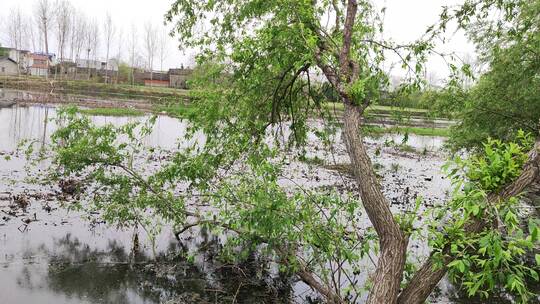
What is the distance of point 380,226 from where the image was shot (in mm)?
5051

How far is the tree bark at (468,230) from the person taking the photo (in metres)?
4.27

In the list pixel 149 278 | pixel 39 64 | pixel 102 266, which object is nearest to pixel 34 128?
pixel 102 266

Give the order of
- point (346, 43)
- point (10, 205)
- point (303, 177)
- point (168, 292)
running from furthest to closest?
point (303, 177) < point (10, 205) < point (168, 292) < point (346, 43)

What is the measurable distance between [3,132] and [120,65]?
81169 mm

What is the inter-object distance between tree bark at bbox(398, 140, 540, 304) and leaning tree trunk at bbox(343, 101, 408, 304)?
0.19 m

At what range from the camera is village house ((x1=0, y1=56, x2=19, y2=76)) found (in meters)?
87.3

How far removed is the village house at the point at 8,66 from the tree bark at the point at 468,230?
97.7 m

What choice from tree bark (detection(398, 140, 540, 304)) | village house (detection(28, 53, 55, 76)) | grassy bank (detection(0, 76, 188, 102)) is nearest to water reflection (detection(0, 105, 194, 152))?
tree bark (detection(398, 140, 540, 304))

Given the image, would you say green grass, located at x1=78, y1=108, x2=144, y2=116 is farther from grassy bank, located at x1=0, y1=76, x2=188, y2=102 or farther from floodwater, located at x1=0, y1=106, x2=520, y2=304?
grassy bank, located at x1=0, y1=76, x2=188, y2=102

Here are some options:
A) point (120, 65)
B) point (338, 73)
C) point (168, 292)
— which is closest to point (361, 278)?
point (168, 292)

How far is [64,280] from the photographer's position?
9.12 metres

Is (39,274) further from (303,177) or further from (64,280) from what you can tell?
(303,177)

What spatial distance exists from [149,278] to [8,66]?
310ft

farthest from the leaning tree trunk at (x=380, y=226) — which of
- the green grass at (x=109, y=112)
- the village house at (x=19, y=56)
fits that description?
the village house at (x=19, y=56)
